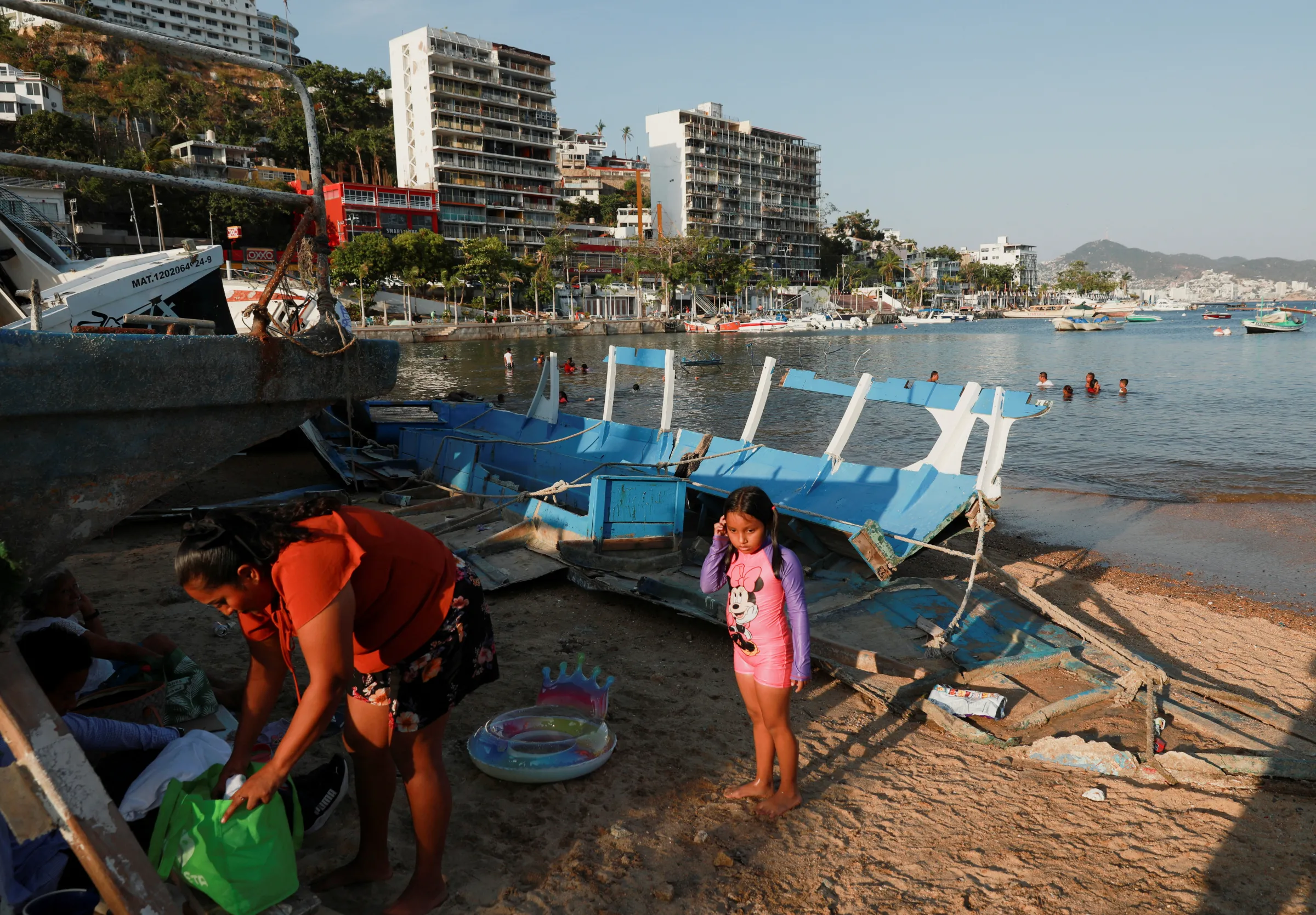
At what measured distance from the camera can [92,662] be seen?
3.48 meters

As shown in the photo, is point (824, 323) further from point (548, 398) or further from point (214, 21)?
point (214, 21)

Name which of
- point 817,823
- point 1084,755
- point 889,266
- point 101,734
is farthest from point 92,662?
point 889,266

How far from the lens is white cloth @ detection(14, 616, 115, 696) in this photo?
3.55 metres

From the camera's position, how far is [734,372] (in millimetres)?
39781

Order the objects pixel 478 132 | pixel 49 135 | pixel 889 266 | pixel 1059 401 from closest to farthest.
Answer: pixel 1059 401, pixel 49 135, pixel 478 132, pixel 889 266

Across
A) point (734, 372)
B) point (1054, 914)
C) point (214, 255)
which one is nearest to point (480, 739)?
point (1054, 914)

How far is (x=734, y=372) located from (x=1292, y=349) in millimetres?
38229

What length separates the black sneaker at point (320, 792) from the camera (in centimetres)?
334

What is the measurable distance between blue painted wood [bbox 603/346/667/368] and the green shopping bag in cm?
783

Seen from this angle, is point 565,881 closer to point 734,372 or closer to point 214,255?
point 214,255

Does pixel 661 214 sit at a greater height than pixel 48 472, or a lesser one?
greater

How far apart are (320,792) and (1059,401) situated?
1143 inches

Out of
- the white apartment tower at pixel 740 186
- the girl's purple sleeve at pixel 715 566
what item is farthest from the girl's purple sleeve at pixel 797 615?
the white apartment tower at pixel 740 186

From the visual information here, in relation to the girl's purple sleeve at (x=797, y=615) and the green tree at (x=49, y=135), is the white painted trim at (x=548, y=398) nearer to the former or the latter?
the girl's purple sleeve at (x=797, y=615)
